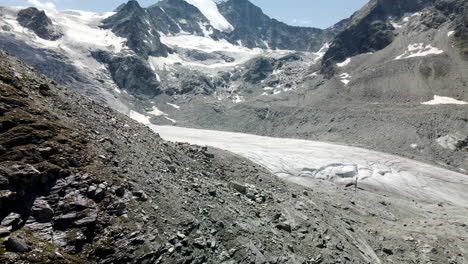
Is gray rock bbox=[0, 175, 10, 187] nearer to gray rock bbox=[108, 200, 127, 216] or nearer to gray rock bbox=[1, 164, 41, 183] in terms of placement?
gray rock bbox=[1, 164, 41, 183]

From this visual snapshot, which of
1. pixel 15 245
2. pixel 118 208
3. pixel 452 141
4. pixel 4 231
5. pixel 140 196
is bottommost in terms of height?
pixel 15 245

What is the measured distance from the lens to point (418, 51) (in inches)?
5630

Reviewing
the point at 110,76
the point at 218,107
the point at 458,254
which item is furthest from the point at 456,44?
the point at 110,76

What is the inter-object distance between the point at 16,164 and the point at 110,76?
195930 mm

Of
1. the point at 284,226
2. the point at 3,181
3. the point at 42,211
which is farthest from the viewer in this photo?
the point at 284,226

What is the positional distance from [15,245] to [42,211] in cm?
171

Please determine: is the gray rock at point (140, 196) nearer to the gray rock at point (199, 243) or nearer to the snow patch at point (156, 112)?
the gray rock at point (199, 243)

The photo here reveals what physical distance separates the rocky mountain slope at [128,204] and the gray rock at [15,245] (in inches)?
1.1

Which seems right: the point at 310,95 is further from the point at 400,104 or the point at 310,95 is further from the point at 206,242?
the point at 206,242

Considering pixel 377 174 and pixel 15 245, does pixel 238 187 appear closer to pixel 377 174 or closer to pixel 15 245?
pixel 15 245

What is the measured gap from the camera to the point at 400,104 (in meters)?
115

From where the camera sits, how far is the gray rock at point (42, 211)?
38.6 ft

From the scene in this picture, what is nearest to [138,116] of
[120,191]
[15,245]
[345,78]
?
[345,78]

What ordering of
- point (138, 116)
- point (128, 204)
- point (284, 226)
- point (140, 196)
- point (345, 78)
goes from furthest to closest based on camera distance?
point (138, 116) → point (345, 78) → point (284, 226) → point (140, 196) → point (128, 204)
